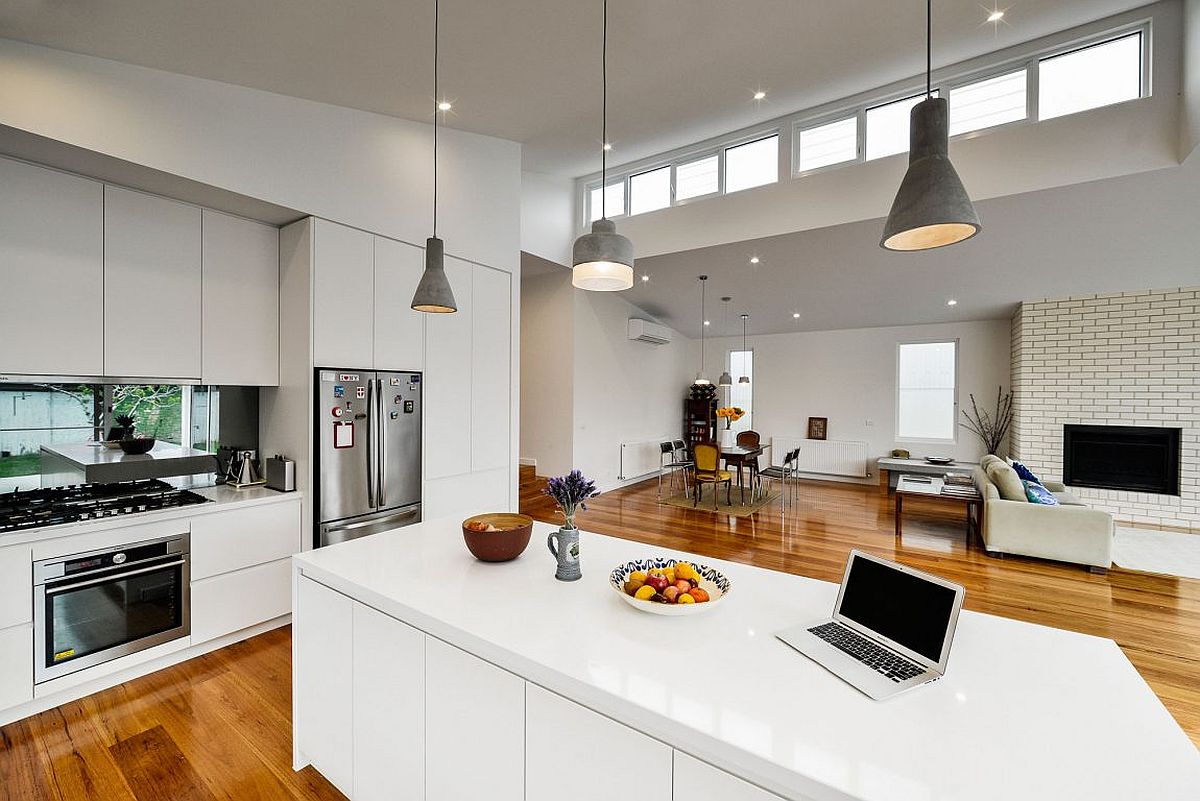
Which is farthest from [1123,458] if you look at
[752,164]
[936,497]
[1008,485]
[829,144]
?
[752,164]

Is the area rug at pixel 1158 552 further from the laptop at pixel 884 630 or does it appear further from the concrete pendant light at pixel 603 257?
the concrete pendant light at pixel 603 257

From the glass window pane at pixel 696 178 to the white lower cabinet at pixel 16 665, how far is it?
5.98 m

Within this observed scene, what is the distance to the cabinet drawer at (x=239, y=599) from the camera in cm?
276

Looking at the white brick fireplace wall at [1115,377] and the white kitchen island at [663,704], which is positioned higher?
the white brick fireplace wall at [1115,377]

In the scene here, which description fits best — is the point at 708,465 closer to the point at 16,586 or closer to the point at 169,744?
the point at 169,744

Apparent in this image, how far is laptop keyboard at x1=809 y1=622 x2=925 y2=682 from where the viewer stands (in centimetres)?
110

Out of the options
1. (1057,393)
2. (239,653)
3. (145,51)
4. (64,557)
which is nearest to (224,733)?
(239,653)

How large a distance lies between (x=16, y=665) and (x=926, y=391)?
9.51 meters

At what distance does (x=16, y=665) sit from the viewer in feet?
7.22

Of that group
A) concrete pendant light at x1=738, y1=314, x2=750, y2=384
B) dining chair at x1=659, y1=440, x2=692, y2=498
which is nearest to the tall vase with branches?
concrete pendant light at x1=738, y1=314, x2=750, y2=384

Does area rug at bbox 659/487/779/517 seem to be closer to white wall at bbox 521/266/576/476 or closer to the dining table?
the dining table

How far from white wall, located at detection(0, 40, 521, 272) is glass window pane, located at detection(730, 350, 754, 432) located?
6.01 meters

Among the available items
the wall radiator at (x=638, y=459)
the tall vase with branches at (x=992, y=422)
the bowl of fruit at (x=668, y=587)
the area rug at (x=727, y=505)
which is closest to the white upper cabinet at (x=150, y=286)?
the bowl of fruit at (x=668, y=587)

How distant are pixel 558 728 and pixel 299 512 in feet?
8.88
